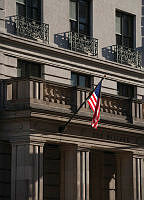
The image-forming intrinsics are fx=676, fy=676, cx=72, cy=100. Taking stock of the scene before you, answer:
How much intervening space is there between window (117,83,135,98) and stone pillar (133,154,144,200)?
529 cm

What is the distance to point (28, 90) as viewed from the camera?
28797mm

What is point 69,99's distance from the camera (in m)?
30.7

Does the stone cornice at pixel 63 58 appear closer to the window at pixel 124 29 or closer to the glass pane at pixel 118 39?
the glass pane at pixel 118 39

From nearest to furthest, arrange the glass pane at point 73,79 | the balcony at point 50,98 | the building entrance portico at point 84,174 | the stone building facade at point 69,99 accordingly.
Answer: the stone building facade at point 69,99 → the balcony at point 50,98 → the building entrance portico at point 84,174 → the glass pane at point 73,79

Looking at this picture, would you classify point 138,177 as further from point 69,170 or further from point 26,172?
point 26,172

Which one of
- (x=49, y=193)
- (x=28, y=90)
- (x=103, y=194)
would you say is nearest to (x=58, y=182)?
(x=49, y=193)

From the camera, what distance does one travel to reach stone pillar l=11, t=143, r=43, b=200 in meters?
28.0

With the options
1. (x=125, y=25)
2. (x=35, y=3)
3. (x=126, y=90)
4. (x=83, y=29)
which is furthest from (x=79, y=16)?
(x=126, y=90)

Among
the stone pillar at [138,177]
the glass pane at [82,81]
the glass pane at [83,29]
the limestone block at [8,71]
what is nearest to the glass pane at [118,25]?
the glass pane at [83,29]

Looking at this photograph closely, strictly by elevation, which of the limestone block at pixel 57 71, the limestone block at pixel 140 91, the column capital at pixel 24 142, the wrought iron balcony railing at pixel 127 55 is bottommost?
the column capital at pixel 24 142

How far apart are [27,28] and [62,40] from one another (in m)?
2.71

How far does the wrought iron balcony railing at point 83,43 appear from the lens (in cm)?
3469

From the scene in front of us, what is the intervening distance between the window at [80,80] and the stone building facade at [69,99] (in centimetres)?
5

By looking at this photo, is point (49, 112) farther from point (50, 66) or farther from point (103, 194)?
point (103, 194)
